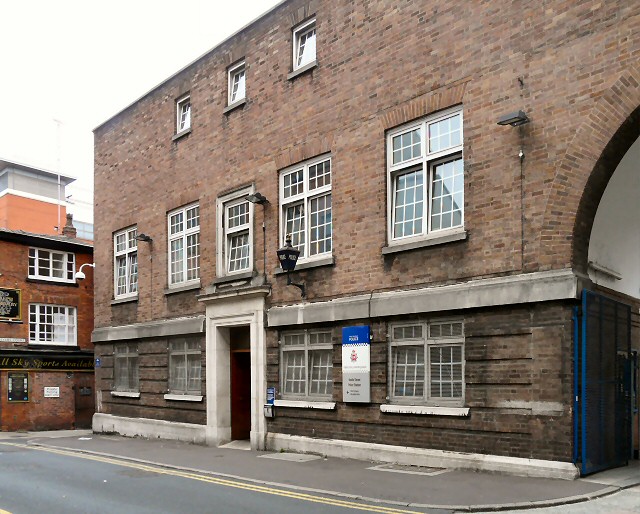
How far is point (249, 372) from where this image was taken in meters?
18.8

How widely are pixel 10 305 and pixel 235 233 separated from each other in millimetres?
12911

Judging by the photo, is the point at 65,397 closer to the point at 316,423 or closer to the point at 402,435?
the point at 316,423

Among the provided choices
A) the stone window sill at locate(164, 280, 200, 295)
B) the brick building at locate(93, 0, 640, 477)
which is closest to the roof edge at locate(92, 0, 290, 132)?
the brick building at locate(93, 0, 640, 477)

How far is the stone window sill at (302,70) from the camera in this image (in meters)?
15.8

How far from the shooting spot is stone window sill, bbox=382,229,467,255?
12.6 meters

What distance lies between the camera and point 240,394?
739 inches

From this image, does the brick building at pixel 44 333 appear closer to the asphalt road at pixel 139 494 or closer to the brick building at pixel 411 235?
the brick building at pixel 411 235

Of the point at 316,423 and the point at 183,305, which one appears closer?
the point at 316,423

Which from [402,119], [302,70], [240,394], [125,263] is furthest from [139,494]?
[125,263]

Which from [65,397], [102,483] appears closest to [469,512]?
[102,483]

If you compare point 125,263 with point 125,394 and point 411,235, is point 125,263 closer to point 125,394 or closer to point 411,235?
Result: point 125,394

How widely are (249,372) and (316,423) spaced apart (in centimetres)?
405

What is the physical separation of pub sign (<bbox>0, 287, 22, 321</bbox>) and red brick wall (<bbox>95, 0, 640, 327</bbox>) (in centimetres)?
808

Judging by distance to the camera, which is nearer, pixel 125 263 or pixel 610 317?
pixel 610 317
